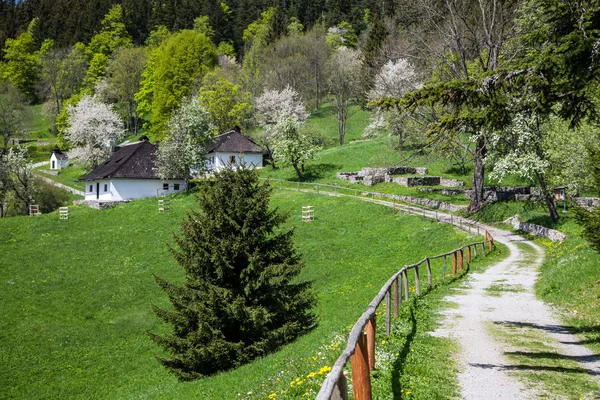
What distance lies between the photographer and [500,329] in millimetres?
12055

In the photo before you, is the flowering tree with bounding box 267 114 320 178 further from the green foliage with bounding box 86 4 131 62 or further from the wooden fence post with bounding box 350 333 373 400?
the green foliage with bounding box 86 4 131 62

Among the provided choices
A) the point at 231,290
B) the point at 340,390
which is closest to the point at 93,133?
the point at 231,290

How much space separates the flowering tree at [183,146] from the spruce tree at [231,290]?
36.9 meters

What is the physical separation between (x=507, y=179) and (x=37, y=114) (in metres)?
111

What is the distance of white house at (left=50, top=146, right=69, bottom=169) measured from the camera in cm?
9025

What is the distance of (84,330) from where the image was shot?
82.0 ft

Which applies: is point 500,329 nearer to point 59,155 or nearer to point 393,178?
point 393,178

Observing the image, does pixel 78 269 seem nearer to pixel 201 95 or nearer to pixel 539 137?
pixel 539 137

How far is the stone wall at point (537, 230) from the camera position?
97.9 ft

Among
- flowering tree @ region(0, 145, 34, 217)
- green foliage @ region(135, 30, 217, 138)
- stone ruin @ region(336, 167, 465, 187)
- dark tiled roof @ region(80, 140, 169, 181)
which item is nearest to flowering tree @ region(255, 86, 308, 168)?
green foliage @ region(135, 30, 217, 138)

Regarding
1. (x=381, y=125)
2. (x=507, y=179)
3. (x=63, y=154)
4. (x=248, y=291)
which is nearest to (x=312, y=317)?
(x=248, y=291)

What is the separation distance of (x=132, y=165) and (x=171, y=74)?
129ft

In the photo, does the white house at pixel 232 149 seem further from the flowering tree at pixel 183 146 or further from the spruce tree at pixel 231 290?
the spruce tree at pixel 231 290

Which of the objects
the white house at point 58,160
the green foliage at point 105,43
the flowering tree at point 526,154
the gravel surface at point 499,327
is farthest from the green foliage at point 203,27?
the gravel surface at point 499,327
